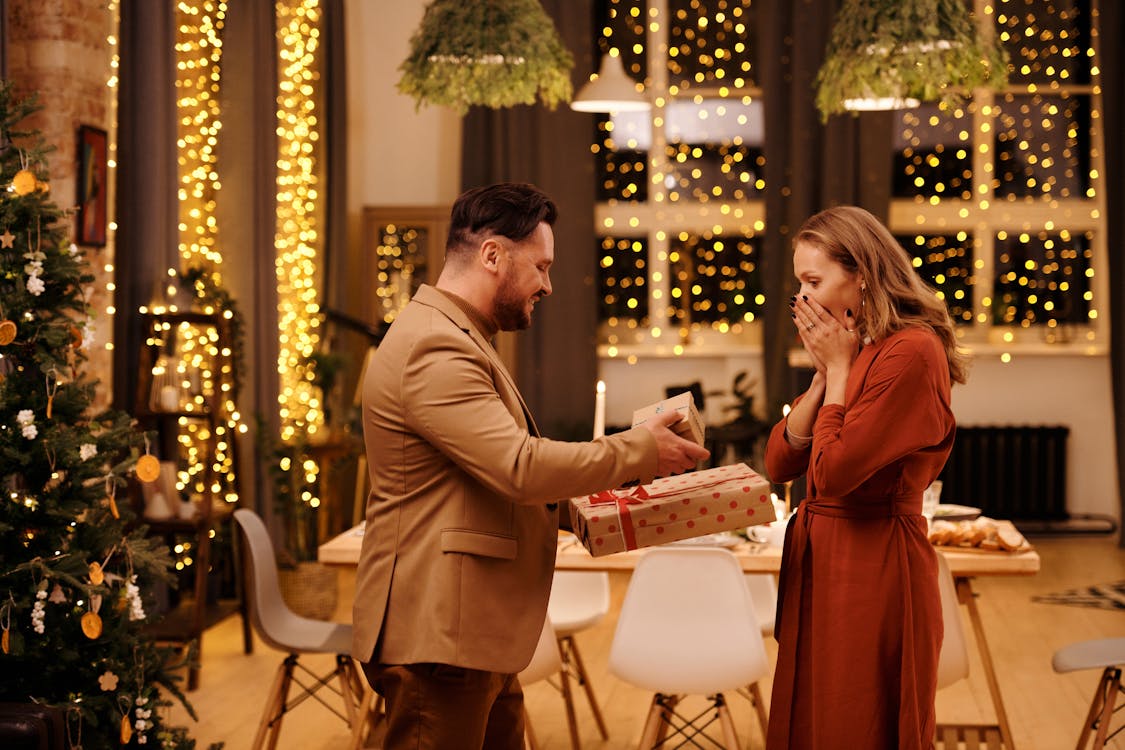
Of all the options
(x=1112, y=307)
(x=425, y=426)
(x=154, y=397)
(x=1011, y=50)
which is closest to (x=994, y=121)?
(x=1011, y=50)

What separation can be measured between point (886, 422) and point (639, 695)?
2890 millimetres

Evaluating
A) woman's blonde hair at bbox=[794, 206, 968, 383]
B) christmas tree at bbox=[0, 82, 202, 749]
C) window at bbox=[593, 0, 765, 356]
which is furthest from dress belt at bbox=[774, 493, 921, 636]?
window at bbox=[593, 0, 765, 356]

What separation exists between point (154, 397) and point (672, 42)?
175 inches

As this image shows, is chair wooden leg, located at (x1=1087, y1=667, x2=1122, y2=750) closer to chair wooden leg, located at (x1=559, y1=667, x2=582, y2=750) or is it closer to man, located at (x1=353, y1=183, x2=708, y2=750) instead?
chair wooden leg, located at (x1=559, y1=667, x2=582, y2=750)

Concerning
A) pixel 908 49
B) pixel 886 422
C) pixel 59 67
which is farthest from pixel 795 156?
pixel 886 422

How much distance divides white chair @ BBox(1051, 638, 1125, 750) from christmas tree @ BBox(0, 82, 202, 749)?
8.35 feet

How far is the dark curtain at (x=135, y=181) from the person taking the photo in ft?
17.7

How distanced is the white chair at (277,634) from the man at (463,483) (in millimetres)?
1745

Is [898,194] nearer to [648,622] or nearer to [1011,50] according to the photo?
[1011,50]

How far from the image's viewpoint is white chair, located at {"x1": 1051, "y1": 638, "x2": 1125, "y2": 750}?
3574 mm

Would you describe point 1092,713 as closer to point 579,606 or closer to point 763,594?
point 763,594

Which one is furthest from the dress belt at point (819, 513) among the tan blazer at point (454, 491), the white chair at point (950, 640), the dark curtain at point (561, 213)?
the dark curtain at point (561, 213)

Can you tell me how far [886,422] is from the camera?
7.95 ft

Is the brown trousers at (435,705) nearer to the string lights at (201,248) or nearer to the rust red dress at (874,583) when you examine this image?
the rust red dress at (874,583)
